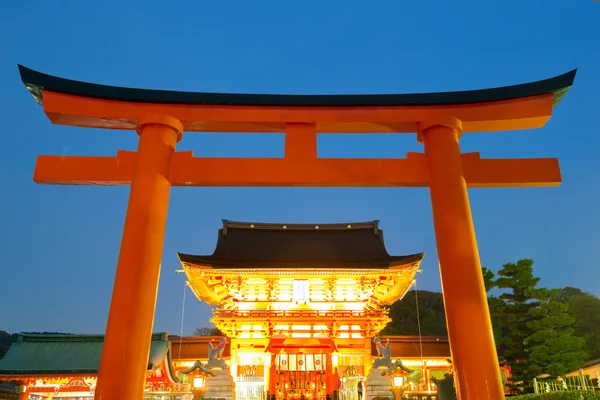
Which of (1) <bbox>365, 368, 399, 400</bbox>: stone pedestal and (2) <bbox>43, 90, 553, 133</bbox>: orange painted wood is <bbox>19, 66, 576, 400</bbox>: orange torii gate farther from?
(1) <bbox>365, 368, 399, 400</bbox>: stone pedestal

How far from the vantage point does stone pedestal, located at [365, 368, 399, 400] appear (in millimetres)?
9703

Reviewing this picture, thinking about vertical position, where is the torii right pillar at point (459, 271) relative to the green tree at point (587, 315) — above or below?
below

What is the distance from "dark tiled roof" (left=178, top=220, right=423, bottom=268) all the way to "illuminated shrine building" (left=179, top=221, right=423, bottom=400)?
0.15 feet

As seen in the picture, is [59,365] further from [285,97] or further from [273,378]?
[285,97]

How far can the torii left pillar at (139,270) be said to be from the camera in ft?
14.3

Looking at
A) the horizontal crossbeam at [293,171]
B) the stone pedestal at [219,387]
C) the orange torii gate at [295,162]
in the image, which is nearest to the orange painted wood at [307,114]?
the orange torii gate at [295,162]

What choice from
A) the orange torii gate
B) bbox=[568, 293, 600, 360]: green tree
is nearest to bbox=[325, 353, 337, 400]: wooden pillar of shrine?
the orange torii gate

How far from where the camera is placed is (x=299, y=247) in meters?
15.7

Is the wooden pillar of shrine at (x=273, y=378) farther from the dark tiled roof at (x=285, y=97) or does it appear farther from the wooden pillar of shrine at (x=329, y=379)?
the dark tiled roof at (x=285, y=97)

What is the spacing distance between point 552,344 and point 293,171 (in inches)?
487

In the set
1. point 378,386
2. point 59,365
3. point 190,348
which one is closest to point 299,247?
point 378,386

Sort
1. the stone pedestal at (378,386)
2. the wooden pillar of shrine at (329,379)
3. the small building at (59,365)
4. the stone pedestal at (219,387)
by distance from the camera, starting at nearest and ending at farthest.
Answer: the stone pedestal at (378,386), the small building at (59,365), the stone pedestal at (219,387), the wooden pillar of shrine at (329,379)

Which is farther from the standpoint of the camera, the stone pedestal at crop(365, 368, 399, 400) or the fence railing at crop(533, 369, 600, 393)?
the stone pedestal at crop(365, 368, 399, 400)

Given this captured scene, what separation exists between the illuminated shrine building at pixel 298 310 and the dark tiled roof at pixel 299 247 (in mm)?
45
